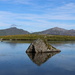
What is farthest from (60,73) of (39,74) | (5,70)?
(5,70)

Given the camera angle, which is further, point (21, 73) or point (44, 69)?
point (44, 69)

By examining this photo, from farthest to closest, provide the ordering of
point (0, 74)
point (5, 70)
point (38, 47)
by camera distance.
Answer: point (38, 47) < point (5, 70) < point (0, 74)

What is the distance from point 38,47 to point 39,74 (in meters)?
27.2

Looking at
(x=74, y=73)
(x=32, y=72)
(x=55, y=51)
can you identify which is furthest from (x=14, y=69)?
(x=55, y=51)

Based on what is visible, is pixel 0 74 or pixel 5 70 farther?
pixel 5 70

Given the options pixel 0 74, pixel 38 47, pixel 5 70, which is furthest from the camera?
pixel 38 47

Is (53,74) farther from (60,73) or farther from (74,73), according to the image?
(74,73)

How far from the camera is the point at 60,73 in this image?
29.8 meters

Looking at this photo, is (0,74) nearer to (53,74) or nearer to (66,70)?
(53,74)

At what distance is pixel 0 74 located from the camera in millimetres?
28781

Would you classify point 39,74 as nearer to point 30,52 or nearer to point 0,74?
point 0,74

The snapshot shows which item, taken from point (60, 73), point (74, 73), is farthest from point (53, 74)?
point (74, 73)

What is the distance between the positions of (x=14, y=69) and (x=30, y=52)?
975 inches

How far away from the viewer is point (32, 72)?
3041 cm
